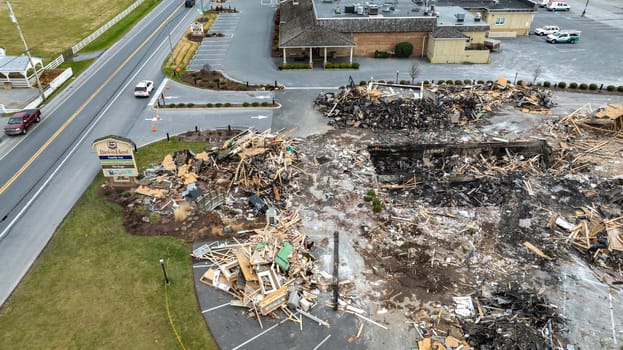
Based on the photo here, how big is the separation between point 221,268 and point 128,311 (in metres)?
4.35

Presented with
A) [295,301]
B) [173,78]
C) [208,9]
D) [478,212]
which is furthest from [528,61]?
Result: [208,9]

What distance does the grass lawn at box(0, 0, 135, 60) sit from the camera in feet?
161

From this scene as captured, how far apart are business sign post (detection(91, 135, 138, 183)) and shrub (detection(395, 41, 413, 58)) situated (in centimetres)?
3125

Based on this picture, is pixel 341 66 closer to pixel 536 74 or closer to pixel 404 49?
pixel 404 49

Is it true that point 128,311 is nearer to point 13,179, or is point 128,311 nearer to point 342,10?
point 13,179

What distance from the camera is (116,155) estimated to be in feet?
81.3

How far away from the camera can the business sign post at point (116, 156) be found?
80.2ft

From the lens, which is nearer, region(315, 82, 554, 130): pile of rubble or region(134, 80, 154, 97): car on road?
region(315, 82, 554, 130): pile of rubble

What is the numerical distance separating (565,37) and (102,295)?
55.8 m

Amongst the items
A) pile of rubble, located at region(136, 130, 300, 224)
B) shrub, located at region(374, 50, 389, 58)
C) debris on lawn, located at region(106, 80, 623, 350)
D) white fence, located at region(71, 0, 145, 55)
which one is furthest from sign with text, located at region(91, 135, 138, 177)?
shrub, located at region(374, 50, 389, 58)

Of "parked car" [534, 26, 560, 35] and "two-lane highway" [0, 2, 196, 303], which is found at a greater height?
"parked car" [534, 26, 560, 35]

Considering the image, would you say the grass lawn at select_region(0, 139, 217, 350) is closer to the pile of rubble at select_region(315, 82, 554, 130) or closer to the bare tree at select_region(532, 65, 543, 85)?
the pile of rubble at select_region(315, 82, 554, 130)

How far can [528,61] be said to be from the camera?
4528 cm

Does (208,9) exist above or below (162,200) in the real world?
above
